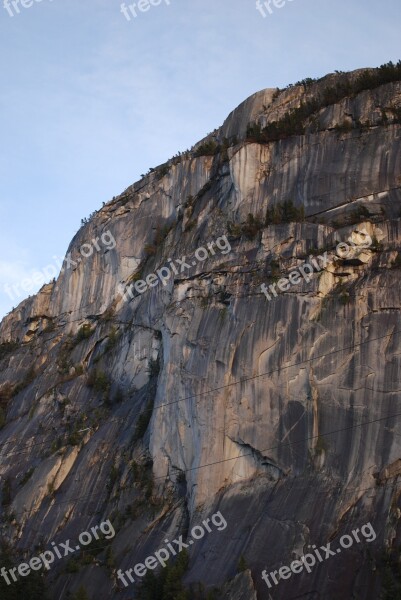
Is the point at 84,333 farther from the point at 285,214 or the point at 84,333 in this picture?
the point at 285,214

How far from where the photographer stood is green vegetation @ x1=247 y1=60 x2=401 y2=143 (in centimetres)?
4891

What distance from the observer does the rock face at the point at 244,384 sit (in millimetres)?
35281

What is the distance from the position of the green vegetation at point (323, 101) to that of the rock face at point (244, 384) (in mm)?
708

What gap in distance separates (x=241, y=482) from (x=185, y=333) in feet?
29.1

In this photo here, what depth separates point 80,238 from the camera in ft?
223

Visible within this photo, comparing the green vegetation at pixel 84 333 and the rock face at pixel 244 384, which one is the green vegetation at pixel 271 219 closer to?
the rock face at pixel 244 384

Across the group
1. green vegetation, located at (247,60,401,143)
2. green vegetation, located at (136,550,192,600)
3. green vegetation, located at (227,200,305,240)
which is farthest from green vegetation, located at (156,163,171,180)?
green vegetation, located at (136,550,192,600)

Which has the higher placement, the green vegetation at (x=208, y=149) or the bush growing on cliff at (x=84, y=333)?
the green vegetation at (x=208, y=149)

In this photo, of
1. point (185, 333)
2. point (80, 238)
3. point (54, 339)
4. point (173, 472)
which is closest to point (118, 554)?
point (173, 472)

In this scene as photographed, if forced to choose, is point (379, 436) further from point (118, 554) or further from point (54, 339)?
point (54, 339)

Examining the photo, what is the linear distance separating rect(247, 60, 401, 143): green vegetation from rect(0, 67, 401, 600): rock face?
2.32 feet

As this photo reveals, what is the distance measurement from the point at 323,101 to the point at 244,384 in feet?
63.9

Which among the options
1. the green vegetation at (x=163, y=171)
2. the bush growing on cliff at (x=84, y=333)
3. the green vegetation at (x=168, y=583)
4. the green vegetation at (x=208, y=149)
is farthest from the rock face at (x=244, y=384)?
the green vegetation at (x=163, y=171)

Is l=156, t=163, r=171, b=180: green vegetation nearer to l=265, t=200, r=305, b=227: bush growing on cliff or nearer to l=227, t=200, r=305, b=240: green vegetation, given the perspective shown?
l=227, t=200, r=305, b=240: green vegetation
